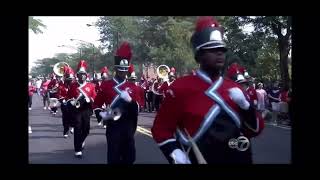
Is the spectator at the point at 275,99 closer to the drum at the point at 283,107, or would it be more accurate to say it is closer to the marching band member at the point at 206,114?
the drum at the point at 283,107

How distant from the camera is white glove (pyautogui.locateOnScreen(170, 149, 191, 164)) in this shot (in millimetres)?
4836

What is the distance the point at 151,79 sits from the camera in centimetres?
2131

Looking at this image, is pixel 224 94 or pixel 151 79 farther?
pixel 151 79

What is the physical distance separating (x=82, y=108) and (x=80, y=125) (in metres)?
0.30

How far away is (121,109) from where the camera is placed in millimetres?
7742

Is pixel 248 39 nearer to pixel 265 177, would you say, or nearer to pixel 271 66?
pixel 271 66

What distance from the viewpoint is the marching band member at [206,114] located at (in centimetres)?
491

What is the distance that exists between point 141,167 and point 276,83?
8.51 m

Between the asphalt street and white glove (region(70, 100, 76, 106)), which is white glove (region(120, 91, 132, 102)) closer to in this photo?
the asphalt street

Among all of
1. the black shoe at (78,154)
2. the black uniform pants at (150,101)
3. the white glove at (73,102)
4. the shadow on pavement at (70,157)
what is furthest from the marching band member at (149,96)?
the black shoe at (78,154)

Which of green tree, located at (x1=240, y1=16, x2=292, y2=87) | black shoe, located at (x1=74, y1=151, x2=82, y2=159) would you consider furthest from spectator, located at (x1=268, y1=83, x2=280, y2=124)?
black shoe, located at (x1=74, y1=151, x2=82, y2=159)

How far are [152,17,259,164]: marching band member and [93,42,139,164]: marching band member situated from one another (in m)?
2.48

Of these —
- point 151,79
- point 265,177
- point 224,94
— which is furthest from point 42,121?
point 224,94
